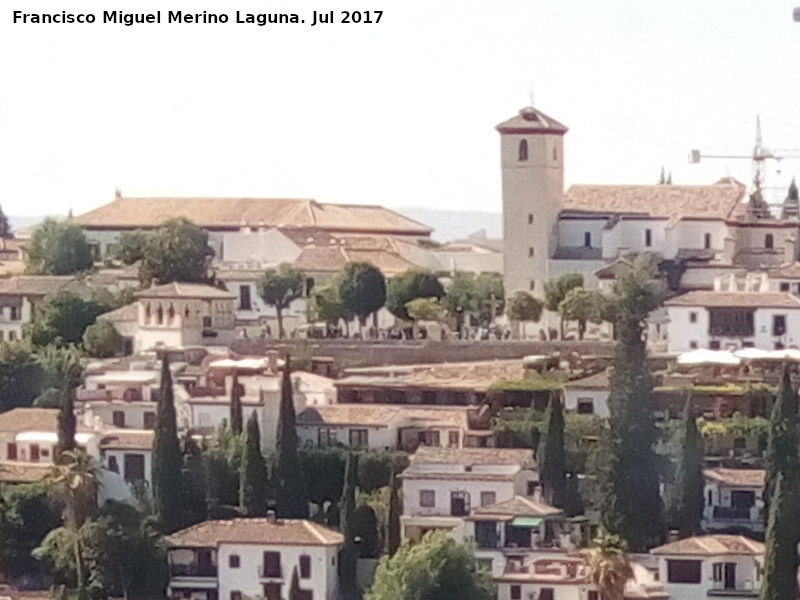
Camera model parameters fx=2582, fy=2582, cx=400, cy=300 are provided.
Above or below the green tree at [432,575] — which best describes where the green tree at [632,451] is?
above

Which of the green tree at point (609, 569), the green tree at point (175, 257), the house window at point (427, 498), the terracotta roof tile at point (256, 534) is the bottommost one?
the green tree at point (609, 569)

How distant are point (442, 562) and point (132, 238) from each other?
18102mm

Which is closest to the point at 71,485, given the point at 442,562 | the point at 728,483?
the point at 442,562

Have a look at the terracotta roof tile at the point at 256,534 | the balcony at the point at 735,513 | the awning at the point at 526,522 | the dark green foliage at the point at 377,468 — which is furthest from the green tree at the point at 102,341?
the balcony at the point at 735,513

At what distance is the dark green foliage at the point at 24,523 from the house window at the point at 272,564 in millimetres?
3136

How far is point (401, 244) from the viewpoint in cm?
4812

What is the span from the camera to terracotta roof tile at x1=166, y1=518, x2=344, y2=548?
3134 centimetres

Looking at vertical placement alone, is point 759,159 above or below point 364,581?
above

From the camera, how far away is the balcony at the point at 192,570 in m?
31.9

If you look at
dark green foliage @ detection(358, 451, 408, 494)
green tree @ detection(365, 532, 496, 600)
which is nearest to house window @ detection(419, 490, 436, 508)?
dark green foliage @ detection(358, 451, 408, 494)

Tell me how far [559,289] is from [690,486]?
945cm

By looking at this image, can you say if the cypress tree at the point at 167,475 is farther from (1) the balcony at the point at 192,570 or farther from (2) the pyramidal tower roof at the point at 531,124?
(2) the pyramidal tower roof at the point at 531,124

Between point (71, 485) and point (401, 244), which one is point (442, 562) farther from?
point (401, 244)

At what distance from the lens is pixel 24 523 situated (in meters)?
33.0
